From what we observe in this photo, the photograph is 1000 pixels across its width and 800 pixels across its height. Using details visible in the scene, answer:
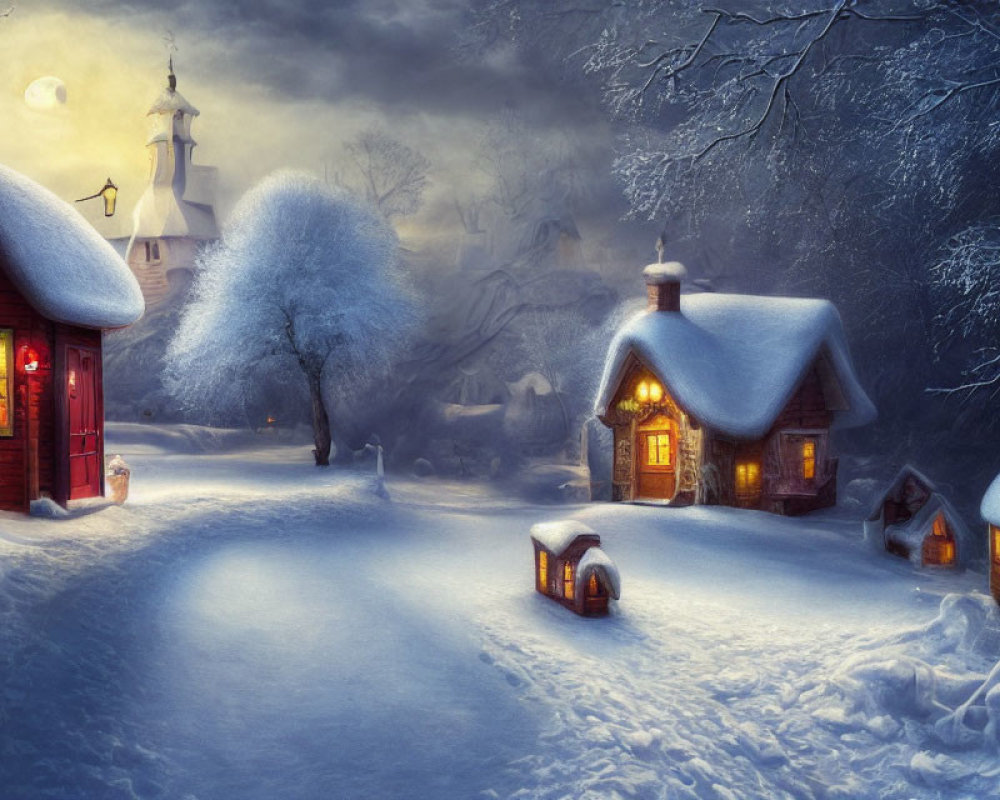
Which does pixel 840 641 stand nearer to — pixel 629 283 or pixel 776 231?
pixel 776 231

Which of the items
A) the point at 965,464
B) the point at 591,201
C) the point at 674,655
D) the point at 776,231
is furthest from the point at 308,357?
the point at 591,201

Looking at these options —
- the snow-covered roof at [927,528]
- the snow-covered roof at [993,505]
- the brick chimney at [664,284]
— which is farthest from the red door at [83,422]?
the snow-covered roof at [927,528]

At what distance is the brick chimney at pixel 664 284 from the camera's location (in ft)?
50.5

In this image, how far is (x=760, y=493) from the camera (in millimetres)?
14594

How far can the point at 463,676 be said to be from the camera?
6980 millimetres

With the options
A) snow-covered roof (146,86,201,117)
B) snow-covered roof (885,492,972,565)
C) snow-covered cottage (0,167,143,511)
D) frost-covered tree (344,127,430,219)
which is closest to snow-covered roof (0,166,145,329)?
snow-covered cottage (0,167,143,511)

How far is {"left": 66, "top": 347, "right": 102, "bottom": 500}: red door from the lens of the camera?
1177 cm

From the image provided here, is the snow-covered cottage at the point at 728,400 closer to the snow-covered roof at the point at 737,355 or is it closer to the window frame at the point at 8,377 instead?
the snow-covered roof at the point at 737,355

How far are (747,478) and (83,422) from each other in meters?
11.5

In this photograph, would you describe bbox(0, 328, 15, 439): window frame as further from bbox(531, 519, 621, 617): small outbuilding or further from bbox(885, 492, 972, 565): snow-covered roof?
bbox(885, 492, 972, 565): snow-covered roof

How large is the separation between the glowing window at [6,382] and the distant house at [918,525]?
41.7 feet

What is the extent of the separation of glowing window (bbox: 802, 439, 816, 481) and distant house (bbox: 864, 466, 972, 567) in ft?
10.4

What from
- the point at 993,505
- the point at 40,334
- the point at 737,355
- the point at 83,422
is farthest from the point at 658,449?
the point at 40,334

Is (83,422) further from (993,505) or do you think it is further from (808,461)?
(808,461)
